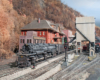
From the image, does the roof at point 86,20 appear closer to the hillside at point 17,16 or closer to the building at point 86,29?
the building at point 86,29

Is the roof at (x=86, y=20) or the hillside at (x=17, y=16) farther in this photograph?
the roof at (x=86, y=20)

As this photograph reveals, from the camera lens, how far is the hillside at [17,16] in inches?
798

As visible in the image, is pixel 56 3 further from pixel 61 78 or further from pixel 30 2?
pixel 61 78

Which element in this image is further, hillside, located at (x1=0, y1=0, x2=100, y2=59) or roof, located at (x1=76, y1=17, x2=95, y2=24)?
roof, located at (x1=76, y1=17, x2=95, y2=24)

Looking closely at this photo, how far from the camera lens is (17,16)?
3844 cm

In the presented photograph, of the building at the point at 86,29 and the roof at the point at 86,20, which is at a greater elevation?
the roof at the point at 86,20

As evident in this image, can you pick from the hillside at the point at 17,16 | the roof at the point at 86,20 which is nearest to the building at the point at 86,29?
the roof at the point at 86,20

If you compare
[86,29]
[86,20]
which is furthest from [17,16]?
[86,29]

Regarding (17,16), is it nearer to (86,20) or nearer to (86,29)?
(86,20)

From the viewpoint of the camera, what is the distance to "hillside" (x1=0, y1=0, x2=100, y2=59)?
20275mm

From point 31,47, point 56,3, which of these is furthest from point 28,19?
point 56,3

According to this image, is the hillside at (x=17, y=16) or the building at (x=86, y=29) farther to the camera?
the building at (x=86, y=29)

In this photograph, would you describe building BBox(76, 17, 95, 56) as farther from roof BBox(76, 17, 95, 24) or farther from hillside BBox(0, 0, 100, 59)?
hillside BBox(0, 0, 100, 59)

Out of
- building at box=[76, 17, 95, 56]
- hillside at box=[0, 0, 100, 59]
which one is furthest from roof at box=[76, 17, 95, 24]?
hillside at box=[0, 0, 100, 59]
